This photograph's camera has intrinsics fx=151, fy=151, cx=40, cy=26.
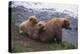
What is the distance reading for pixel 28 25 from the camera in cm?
171

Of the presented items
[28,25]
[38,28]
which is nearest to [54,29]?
[38,28]

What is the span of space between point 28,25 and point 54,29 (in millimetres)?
315

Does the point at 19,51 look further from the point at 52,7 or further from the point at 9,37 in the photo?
the point at 52,7

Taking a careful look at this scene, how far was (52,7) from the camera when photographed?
179 centimetres

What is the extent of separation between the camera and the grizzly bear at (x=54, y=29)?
69.2 inches

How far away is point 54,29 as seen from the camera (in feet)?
5.87

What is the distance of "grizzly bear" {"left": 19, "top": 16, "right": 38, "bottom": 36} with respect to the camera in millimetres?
1692

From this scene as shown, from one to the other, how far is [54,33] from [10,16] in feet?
1.79

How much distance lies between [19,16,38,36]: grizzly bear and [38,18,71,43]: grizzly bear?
12cm

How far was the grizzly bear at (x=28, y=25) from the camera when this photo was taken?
66.6 inches

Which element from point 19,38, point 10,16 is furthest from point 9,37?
point 10,16

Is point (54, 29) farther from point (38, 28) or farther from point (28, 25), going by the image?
point (28, 25)

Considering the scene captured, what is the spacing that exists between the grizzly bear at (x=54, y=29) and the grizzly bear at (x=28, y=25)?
0.41 feet

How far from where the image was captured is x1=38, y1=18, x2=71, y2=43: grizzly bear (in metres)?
1.76
